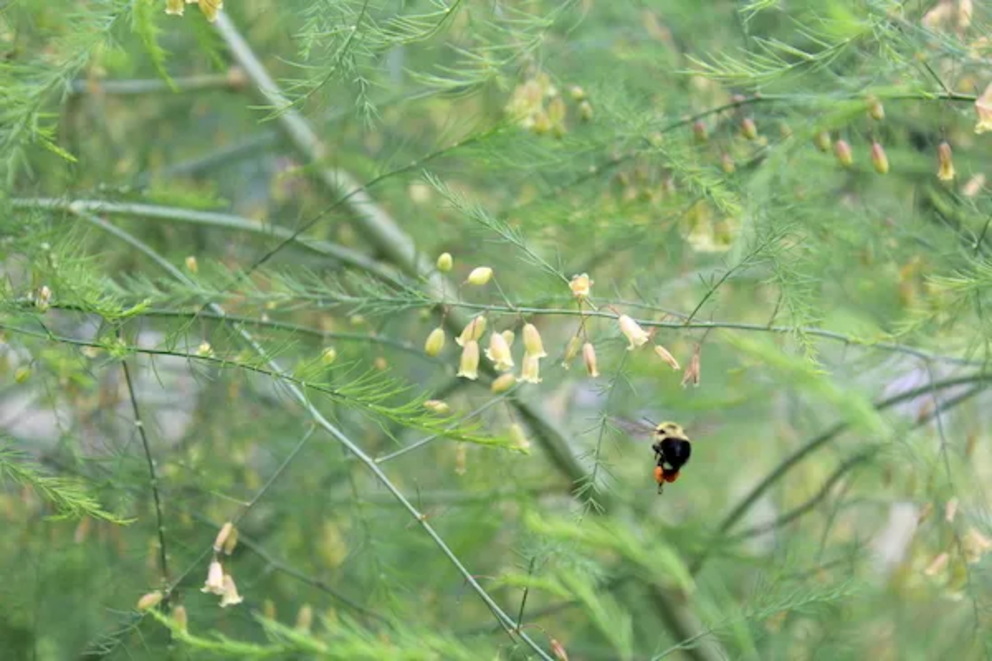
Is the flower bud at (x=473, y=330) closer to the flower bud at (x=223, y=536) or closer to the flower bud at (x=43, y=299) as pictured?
the flower bud at (x=223, y=536)

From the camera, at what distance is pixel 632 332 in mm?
1219

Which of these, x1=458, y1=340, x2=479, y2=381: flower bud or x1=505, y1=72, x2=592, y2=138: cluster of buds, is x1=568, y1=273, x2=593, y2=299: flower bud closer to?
x1=458, y1=340, x2=479, y2=381: flower bud

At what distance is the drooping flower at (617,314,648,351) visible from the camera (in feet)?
3.96

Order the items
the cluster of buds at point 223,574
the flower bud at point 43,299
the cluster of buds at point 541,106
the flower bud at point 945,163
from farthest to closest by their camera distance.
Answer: the cluster of buds at point 541,106 < the flower bud at point 945,163 < the cluster of buds at point 223,574 < the flower bud at point 43,299

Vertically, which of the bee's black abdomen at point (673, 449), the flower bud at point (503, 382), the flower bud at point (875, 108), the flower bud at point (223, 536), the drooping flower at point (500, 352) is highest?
the flower bud at point (875, 108)

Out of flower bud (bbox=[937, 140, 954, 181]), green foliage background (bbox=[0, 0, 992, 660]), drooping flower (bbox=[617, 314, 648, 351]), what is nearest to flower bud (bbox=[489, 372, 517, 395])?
green foliage background (bbox=[0, 0, 992, 660])

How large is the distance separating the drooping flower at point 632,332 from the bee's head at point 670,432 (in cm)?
19

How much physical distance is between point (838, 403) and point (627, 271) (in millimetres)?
1257

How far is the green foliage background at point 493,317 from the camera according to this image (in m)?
1.25

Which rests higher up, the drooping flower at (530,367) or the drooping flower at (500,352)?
the drooping flower at (500,352)

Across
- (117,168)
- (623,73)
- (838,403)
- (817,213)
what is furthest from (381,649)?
(117,168)

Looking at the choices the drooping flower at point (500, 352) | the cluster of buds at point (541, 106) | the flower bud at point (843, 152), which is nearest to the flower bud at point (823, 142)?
the flower bud at point (843, 152)

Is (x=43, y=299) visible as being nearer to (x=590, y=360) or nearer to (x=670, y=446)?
(x=590, y=360)

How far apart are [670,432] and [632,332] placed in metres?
0.22
